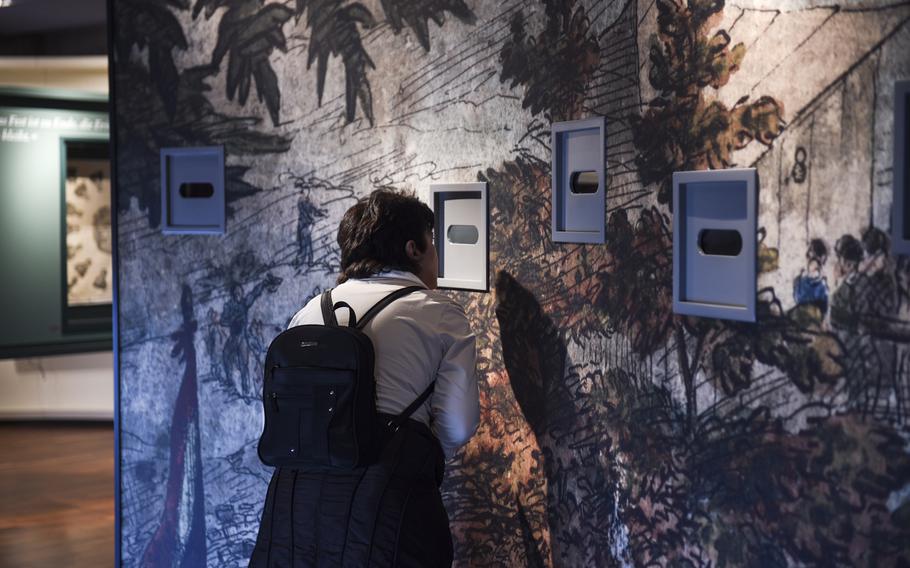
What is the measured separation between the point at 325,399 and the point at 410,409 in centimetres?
24

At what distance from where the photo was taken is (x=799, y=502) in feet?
8.19

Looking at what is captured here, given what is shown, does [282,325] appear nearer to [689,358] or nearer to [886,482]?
[689,358]


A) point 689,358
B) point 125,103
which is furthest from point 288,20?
point 689,358

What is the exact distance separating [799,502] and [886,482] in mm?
242

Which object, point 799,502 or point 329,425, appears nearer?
point 799,502

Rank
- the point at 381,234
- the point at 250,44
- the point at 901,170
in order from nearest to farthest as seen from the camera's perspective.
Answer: the point at 901,170
the point at 381,234
the point at 250,44

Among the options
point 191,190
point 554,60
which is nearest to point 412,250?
point 554,60

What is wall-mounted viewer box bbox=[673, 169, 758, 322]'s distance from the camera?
2574 millimetres

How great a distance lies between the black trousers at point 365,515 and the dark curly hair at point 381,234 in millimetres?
453

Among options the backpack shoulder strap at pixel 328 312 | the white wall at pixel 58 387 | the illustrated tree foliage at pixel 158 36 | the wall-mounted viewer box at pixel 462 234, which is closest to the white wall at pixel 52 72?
the white wall at pixel 58 387

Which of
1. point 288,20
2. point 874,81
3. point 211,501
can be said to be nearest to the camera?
point 874,81

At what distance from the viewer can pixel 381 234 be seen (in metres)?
3.11

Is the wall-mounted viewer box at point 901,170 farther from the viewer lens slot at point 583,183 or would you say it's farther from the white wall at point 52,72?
the white wall at point 52,72

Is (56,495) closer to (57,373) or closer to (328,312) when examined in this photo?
(57,373)
